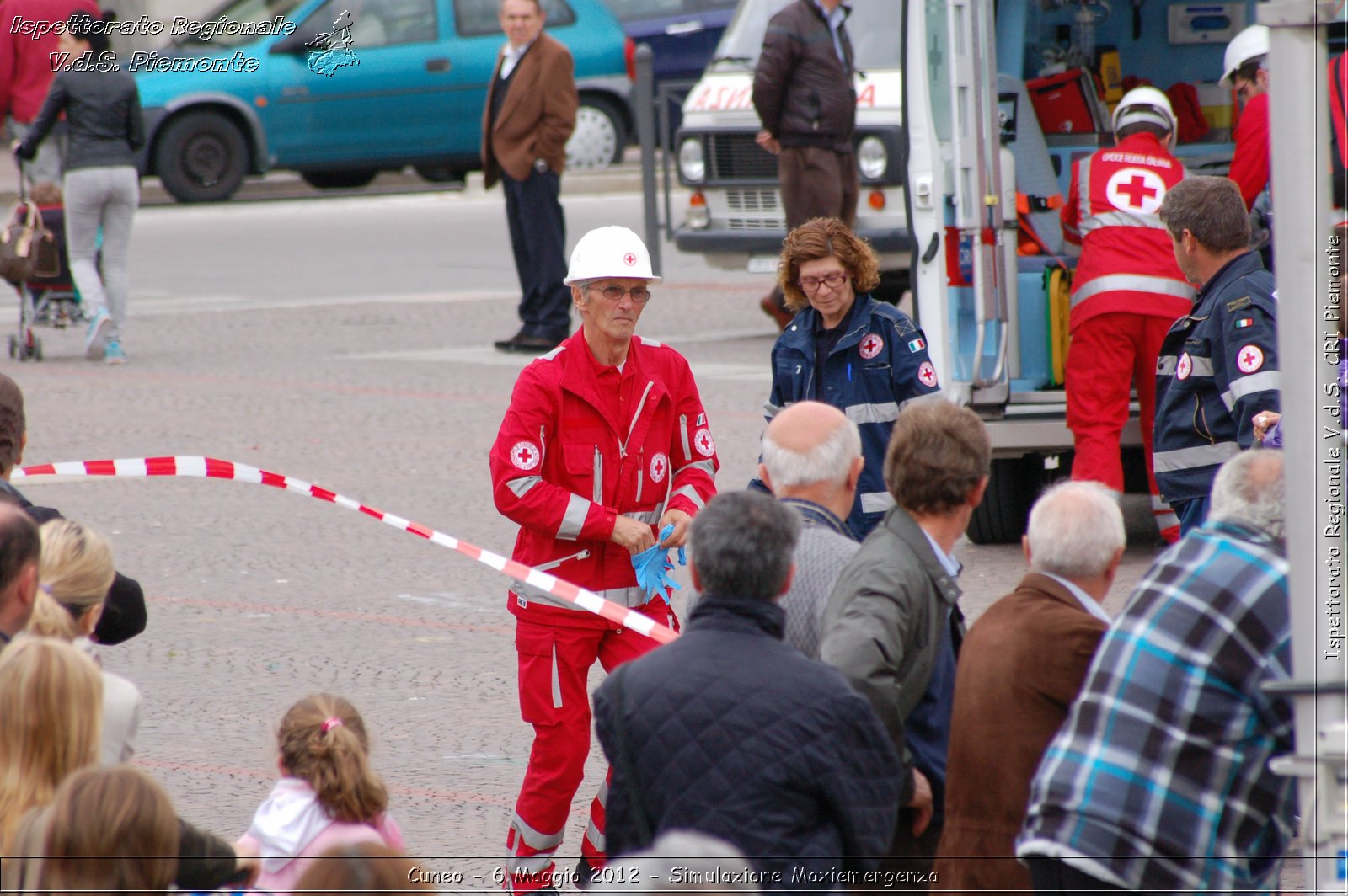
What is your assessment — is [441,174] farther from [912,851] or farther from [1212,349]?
[912,851]

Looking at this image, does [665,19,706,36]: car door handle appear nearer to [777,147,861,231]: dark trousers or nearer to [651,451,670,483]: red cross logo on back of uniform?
[777,147,861,231]: dark trousers

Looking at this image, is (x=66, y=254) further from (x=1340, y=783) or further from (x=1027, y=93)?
(x=1340, y=783)

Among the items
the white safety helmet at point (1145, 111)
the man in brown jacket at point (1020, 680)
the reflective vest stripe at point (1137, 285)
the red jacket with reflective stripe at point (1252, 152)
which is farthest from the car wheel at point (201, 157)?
the man in brown jacket at point (1020, 680)

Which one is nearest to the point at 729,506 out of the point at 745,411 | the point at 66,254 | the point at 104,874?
the point at 104,874

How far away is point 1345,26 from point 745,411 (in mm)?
8279

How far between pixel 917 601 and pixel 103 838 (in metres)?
1.61

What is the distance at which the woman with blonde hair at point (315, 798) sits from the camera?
3.85 metres

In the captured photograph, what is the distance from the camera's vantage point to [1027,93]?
32.7 feet

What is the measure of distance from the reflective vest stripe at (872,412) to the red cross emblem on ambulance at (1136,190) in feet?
8.68

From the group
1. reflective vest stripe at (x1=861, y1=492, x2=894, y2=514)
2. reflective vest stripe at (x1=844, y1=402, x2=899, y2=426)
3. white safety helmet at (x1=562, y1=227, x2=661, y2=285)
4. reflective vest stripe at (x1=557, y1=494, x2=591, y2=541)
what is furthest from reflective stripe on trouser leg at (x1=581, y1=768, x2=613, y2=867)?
reflective vest stripe at (x1=844, y1=402, x2=899, y2=426)

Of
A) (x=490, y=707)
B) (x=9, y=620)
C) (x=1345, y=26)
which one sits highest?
(x=1345, y=26)

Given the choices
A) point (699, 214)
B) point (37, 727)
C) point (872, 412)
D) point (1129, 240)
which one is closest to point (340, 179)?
point (699, 214)

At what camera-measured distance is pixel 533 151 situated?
13.3m

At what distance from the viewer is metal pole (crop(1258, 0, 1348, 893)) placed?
2.87m
